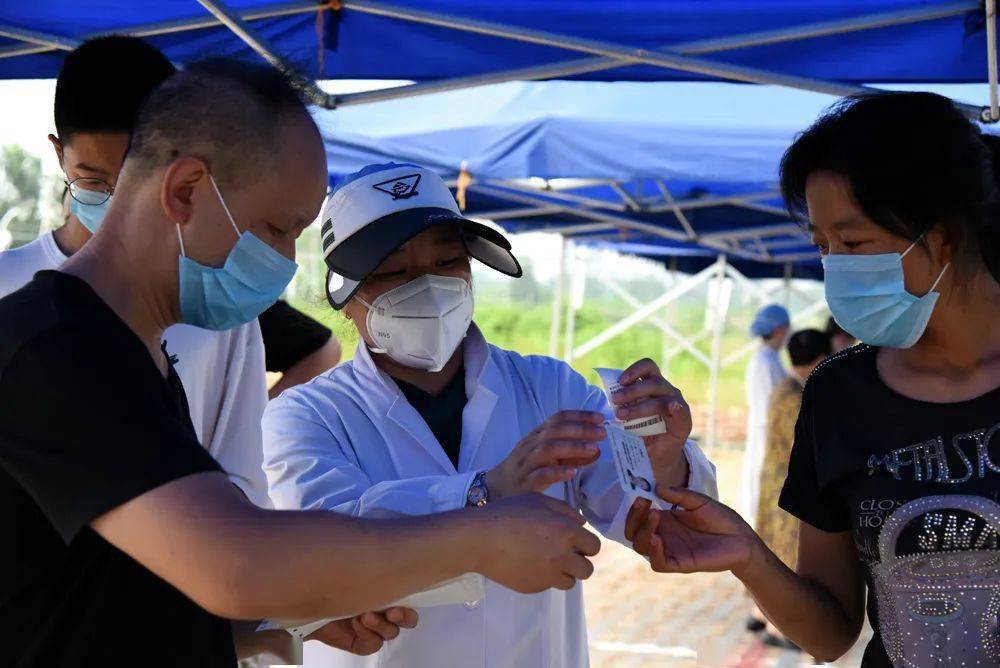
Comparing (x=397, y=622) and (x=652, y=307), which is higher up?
(x=397, y=622)

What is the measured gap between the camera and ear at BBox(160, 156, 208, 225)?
1456 millimetres

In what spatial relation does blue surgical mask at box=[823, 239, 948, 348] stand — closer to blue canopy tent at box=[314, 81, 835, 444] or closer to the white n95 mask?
the white n95 mask

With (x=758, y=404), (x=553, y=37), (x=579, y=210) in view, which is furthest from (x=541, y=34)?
(x=758, y=404)

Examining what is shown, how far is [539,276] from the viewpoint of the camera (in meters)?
34.6

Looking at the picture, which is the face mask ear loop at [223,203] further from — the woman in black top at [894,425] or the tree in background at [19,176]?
the tree in background at [19,176]

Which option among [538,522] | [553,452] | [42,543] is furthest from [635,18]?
[42,543]

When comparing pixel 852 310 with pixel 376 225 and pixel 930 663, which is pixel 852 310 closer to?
pixel 930 663

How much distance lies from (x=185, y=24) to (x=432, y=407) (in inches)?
83.4

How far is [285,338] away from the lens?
3471mm

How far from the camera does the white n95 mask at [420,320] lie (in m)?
2.18

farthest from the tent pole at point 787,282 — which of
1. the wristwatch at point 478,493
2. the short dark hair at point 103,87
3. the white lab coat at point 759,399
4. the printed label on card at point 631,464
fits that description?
the wristwatch at point 478,493

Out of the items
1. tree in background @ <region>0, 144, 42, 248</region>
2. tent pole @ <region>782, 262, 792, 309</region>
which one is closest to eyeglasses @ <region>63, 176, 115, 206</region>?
tent pole @ <region>782, 262, 792, 309</region>

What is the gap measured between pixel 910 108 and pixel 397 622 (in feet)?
4.25

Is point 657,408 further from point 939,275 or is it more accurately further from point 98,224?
point 98,224
